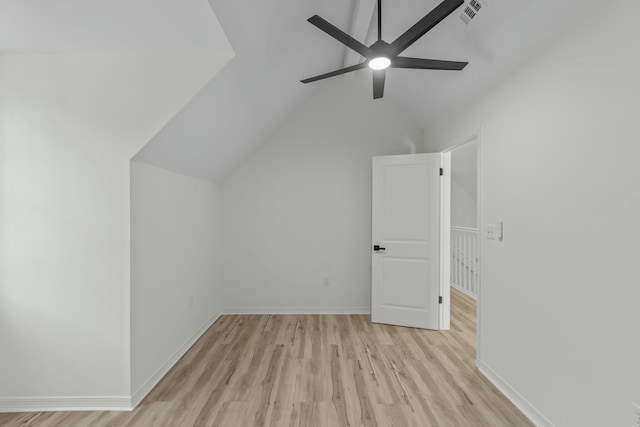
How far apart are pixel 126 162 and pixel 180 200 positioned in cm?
78

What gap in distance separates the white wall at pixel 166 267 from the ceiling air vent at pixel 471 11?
2458 millimetres

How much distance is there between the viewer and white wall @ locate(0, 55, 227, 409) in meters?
2.02

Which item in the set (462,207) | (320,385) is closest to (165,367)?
(320,385)

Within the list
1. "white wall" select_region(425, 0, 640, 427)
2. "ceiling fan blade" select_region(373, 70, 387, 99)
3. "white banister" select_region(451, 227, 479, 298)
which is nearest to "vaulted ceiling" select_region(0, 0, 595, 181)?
"white wall" select_region(425, 0, 640, 427)

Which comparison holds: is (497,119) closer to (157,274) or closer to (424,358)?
(424,358)

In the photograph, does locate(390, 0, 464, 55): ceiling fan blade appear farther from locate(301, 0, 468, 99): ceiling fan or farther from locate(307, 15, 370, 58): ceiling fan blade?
locate(307, 15, 370, 58): ceiling fan blade

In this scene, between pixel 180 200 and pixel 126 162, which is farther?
pixel 180 200

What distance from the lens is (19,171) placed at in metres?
2.03

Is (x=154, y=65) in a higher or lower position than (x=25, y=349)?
higher

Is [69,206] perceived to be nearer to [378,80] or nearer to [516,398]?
[378,80]

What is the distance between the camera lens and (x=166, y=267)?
2.54 metres

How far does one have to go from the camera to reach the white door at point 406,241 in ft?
11.5

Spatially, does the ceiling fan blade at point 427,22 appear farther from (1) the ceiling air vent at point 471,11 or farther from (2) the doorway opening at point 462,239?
(2) the doorway opening at point 462,239

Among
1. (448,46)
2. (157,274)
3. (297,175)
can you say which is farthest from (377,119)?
(157,274)
